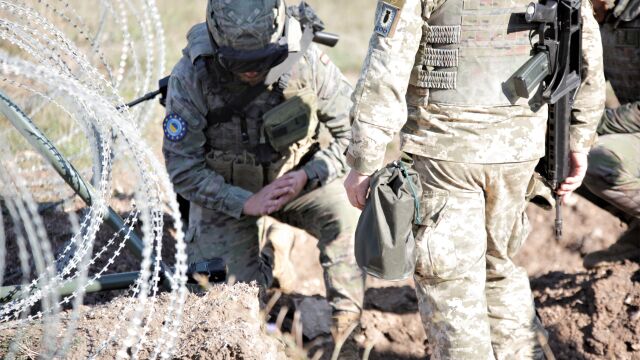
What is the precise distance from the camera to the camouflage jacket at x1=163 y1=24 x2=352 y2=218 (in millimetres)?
4258

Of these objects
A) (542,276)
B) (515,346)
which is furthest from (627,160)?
(515,346)

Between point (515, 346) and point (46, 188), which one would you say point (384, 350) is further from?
point (46, 188)

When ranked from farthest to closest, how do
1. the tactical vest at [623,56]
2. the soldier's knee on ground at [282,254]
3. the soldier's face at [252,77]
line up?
the soldier's knee on ground at [282,254]
the tactical vest at [623,56]
the soldier's face at [252,77]

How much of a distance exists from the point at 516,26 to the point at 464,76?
246 millimetres

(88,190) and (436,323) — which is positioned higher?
(88,190)

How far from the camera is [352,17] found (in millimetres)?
10750

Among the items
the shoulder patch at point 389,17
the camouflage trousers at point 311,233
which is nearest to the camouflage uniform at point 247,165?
the camouflage trousers at point 311,233

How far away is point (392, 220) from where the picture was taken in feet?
9.73

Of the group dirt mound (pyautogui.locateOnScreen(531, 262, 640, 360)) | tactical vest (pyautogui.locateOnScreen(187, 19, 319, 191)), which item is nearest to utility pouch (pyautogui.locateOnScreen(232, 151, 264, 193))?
tactical vest (pyautogui.locateOnScreen(187, 19, 319, 191))

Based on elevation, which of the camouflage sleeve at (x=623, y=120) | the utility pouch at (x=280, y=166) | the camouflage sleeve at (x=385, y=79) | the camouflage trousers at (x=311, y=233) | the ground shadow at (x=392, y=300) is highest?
the camouflage sleeve at (x=385, y=79)

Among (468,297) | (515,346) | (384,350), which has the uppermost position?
(468,297)

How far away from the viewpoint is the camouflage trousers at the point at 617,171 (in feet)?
14.5

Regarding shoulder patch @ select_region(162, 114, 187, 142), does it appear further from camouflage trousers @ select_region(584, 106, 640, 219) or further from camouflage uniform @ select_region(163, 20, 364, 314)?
camouflage trousers @ select_region(584, 106, 640, 219)

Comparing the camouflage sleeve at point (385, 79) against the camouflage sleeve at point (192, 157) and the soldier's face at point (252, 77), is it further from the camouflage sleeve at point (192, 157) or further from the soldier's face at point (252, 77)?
the camouflage sleeve at point (192, 157)
